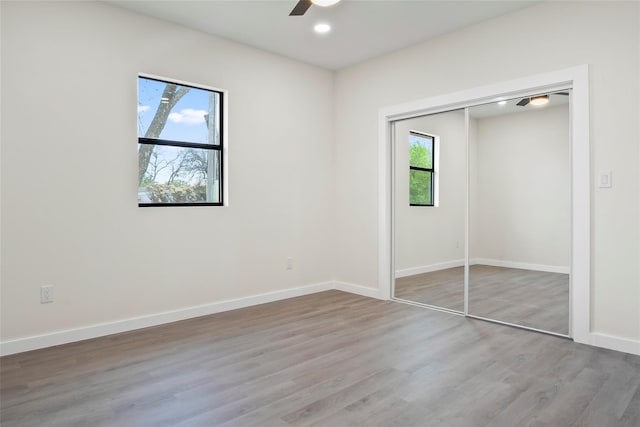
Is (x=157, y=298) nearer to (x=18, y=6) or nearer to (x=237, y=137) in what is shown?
(x=237, y=137)

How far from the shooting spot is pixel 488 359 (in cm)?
→ 282

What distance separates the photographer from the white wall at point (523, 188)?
11.3ft

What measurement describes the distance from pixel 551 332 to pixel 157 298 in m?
3.47

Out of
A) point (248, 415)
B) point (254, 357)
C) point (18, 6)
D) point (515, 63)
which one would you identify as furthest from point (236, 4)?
point (248, 415)

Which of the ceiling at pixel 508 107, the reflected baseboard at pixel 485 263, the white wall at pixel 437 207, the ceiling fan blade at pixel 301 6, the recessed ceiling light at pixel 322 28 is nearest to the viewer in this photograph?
the ceiling fan blade at pixel 301 6

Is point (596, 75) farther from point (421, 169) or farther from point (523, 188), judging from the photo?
point (421, 169)

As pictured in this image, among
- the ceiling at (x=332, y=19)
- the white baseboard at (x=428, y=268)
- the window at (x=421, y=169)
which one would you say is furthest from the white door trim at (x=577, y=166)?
the white baseboard at (x=428, y=268)

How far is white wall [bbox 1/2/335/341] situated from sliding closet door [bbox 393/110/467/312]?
51.6 inches

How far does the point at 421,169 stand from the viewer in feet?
14.6

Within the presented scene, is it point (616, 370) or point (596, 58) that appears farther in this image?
point (596, 58)

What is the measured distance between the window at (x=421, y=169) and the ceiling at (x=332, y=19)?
105 centimetres

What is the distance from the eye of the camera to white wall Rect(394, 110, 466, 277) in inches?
159

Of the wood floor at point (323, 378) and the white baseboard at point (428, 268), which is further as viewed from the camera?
the white baseboard at point (428, 268)

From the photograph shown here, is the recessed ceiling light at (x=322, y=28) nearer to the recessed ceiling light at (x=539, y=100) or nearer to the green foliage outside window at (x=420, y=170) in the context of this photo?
the green foliage outside window at (x=420, y=170)
